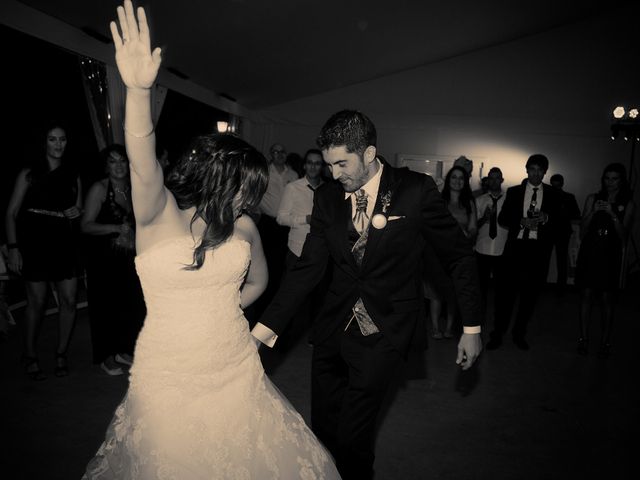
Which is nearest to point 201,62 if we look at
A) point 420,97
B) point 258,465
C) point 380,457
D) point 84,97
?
point 84,97

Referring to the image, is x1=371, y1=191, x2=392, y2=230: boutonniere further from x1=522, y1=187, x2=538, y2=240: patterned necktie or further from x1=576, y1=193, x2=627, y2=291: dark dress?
x1=576, y1=193, x2=627, y2=291: dark dress

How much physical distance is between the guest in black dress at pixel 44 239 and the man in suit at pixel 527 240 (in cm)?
379

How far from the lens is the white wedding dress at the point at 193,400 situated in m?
1.50

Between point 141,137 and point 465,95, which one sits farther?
point 465,95

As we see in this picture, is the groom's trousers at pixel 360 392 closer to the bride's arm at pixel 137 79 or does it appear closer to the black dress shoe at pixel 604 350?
the bride's arm at pixel 137 79

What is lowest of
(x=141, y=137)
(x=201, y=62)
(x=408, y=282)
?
(x=408, y=282)

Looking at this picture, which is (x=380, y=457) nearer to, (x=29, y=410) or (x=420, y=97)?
(x=29, y=410)

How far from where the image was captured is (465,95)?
10031mm

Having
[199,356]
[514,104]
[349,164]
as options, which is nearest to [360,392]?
[199,356]

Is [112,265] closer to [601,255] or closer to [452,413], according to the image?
[452,413]

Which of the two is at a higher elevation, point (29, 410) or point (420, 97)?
point (420, 97)

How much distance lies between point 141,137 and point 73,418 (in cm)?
247

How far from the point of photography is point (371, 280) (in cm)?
218

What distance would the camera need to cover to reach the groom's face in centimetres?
209
